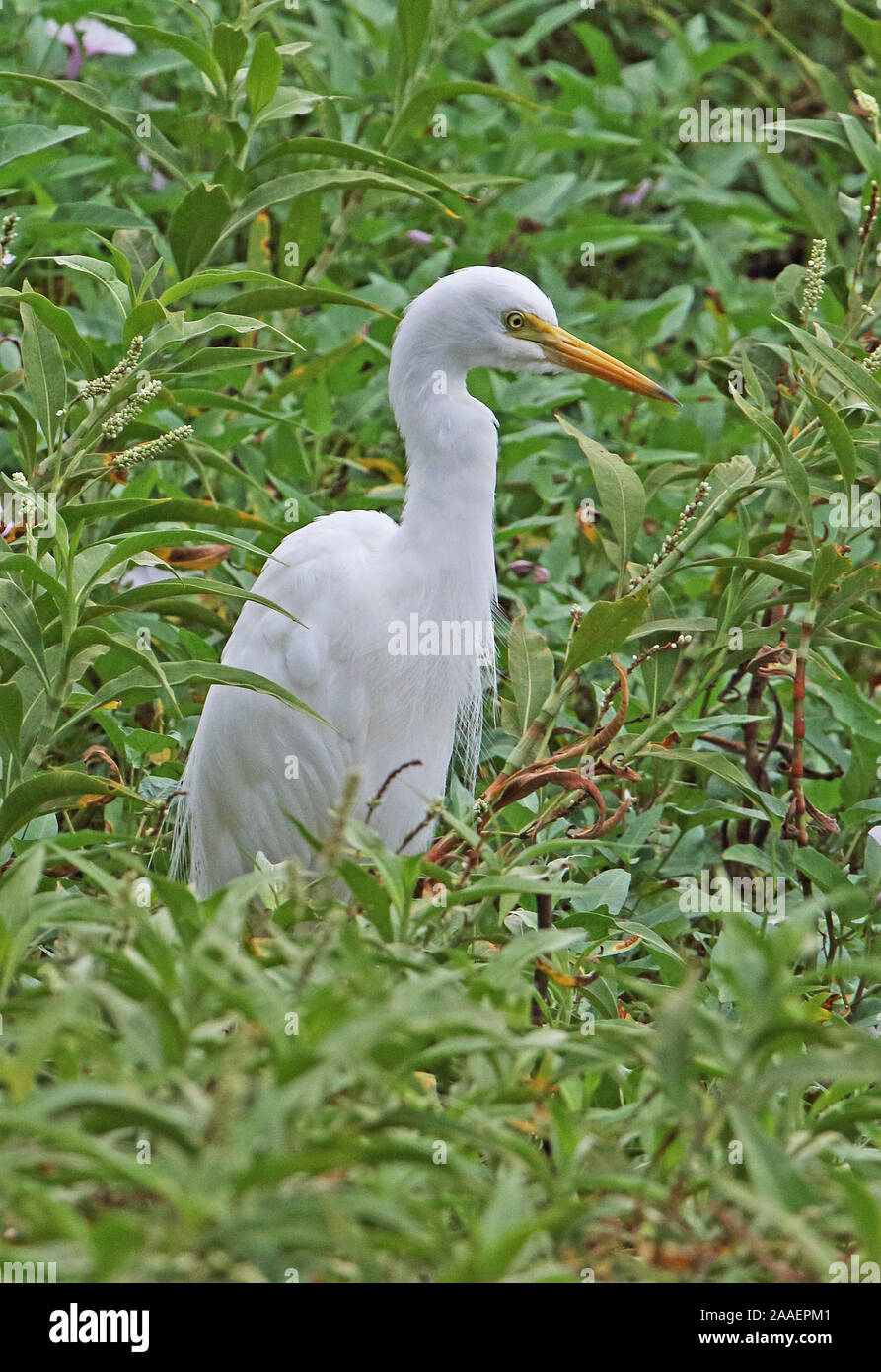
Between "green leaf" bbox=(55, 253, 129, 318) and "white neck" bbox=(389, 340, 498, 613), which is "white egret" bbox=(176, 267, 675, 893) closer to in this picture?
"white neck" bbox=(389, 340, 498, 613)

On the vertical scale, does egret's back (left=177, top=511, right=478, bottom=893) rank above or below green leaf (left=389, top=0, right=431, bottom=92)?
below

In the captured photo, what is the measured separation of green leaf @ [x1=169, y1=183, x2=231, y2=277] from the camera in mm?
2520

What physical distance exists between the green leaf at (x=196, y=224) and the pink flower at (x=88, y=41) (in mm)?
1467

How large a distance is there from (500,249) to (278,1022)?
3.47 meters

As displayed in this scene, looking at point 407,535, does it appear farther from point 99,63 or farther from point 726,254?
point 726,254

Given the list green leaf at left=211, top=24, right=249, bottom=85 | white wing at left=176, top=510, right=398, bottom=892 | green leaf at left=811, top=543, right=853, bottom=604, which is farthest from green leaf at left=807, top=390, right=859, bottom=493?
green leaf at left=211, top=24, right=249, bottom=85

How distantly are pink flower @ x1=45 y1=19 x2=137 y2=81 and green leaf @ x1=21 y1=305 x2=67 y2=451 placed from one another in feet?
6.00

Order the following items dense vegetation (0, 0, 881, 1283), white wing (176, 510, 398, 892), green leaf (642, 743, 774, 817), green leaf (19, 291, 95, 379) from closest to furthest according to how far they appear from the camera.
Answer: dense vegetation (0, 0, 881, 1283), green leaf (19, 291, 95, 379), green leaf (642, 743, 774, 817), white wing (176, 510, 398, 892)

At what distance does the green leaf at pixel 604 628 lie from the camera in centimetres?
225

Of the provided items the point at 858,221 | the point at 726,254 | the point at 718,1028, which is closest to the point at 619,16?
the point at 726,254

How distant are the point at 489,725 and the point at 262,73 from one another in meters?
1.45

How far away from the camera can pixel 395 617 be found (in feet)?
9.48

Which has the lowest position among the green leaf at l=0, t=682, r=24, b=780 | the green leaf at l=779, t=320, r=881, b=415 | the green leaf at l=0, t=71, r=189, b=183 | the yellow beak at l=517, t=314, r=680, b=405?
the green leaf at l=0, t=682, r=24, b=780

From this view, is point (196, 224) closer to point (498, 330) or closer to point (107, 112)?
point (107, 112)
